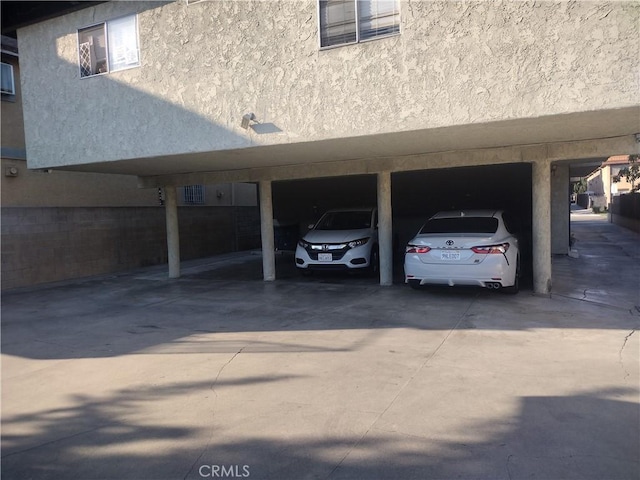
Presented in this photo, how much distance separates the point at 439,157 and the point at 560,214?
7052mm

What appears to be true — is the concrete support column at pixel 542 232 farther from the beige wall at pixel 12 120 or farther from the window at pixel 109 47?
the beige wall at pixel 12 120

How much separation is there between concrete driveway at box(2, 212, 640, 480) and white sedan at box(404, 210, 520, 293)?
0.45 m

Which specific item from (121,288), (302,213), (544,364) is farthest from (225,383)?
(302,213)

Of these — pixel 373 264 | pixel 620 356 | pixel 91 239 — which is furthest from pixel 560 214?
pixel 91 239

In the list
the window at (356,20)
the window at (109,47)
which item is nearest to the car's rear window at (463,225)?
the window at (356,20)

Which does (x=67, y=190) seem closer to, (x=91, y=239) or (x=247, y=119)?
(x=91, y=239)

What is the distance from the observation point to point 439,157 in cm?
906

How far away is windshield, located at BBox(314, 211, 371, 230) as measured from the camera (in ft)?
37.8

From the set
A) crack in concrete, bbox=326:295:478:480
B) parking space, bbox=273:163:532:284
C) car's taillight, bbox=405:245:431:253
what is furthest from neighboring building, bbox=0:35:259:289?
crack in concrete, bbox=326:295:478:480

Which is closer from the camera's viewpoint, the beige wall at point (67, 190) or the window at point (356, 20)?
the window at point (356, 20)

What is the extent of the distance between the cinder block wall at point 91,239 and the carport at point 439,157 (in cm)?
259

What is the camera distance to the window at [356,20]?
663 cm

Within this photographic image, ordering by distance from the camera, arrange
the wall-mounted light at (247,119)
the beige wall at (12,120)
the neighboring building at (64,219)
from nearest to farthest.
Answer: the wall-mounted light at (247,119) → the neighboring building at (64,219) → the beige wall at (12,120)

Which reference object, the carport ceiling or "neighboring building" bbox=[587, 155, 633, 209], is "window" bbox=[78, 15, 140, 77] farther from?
"neighboring building" bbox=[587, 155, 633, 209]
